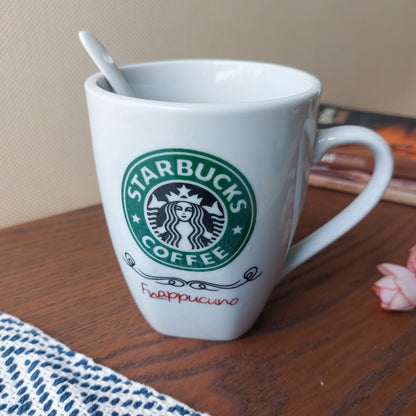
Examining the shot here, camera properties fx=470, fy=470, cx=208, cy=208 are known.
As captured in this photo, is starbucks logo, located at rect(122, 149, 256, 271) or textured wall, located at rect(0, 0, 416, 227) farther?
textured wall, located at rect(0, 0, 416, 227)

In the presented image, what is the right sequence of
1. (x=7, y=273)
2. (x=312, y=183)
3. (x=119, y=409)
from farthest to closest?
(x=312, y=183) < (x=7, y=273) < (x=119, y=409)

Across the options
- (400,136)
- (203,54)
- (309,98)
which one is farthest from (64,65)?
(400,136)

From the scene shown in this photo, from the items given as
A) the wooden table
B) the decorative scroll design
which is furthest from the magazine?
the decorative scroll design

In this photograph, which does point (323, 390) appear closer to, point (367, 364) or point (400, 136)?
point (367, 364)

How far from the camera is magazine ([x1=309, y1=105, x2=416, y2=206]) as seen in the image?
A: 0.60 meters

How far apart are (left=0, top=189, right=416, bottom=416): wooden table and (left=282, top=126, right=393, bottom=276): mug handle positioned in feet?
0.20

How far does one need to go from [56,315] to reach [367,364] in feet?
0.81

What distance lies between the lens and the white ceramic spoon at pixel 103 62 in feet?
1.11

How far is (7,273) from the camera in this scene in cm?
44

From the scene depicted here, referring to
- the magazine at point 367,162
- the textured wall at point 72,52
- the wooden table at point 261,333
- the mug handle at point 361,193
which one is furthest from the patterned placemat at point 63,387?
the magazine at point 367,162

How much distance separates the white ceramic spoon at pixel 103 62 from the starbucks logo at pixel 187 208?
0.27ft

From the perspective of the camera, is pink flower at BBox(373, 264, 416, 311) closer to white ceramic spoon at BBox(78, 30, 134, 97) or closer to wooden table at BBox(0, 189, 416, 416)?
wooden table at BBox(0, 189, 416, 416)

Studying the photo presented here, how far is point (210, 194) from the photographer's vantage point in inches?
11.5

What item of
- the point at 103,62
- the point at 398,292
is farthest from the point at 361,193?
the point at 103,62
